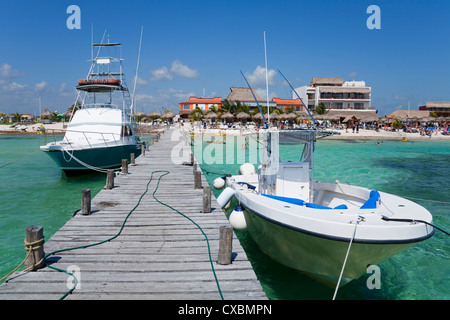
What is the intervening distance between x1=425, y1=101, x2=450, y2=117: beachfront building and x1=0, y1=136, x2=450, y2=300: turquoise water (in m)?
60.4

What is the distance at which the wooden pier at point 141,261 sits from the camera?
4379 mm

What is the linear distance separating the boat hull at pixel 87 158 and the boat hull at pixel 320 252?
42.2 ft

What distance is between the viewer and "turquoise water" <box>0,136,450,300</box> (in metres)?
7.09

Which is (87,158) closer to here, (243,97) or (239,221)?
(239,221)

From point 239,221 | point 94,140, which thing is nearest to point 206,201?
point 239,221

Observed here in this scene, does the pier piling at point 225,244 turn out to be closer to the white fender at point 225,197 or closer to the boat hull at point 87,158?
the white fender at point 225,197

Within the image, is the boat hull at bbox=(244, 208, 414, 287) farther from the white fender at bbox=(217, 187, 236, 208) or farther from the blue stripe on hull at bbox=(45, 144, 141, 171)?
the blue stripe on hull at bbox=(45, 144, 141, 171)

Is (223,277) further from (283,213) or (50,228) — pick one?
(50,228)

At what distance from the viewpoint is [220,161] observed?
2758 cm

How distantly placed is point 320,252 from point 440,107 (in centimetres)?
8876

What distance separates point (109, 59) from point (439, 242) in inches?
850

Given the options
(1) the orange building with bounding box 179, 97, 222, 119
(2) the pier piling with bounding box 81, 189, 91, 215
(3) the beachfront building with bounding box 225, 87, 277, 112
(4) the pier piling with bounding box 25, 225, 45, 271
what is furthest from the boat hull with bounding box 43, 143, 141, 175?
(1) the orange building with bounding box 179, 97, 222, 119

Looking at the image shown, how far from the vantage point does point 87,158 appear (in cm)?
1756
